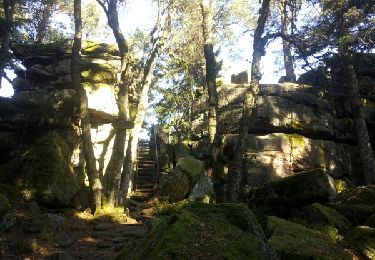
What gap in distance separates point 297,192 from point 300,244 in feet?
13.7

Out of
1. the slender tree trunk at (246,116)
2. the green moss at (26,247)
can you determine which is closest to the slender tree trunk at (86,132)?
the green moss at (26,247)

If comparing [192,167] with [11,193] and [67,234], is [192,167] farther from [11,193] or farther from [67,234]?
[11,193]

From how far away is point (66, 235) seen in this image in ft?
34.9

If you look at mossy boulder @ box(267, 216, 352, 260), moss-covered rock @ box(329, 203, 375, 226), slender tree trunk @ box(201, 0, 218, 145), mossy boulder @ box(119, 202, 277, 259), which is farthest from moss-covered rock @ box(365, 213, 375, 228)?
mossy boulder @ box(119, 202, 277, 259)

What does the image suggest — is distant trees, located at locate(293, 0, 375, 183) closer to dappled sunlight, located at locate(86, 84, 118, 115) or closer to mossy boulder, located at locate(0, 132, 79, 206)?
dappled sunlight, located at locate(86, 84, 118, 115)

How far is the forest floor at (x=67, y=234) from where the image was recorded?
853 centimetres

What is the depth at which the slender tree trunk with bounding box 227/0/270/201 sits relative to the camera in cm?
1185

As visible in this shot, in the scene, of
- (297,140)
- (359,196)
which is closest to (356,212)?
(359,196)

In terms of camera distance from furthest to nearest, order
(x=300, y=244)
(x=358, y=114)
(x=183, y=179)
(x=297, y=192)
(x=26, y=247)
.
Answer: (x=358, y=114)
(x=183, y=179)
(x=297, y=192)
(x=26, y=247)
(x=300, y=244)

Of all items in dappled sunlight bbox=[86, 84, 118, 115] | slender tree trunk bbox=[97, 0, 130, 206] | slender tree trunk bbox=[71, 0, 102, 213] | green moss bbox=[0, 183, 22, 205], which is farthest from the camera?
dappled sunlight bbox=[86, 84, 118, 115]

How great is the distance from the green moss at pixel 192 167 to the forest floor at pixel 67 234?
4464mm

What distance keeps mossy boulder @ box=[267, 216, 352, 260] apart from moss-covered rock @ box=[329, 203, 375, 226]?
3.05 m

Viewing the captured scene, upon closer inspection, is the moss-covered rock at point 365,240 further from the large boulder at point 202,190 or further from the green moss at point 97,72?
the green moss at point 97,72

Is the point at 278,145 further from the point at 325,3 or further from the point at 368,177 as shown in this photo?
the point at 325,3
